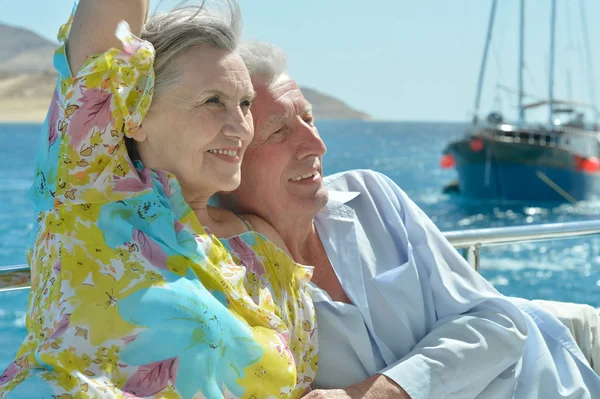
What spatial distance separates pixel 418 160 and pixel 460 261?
225ft

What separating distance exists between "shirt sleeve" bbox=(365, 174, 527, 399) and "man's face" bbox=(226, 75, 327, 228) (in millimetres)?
306

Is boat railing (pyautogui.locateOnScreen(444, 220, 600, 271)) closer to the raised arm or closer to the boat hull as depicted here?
the raised arm

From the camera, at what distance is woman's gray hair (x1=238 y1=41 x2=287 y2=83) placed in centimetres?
190

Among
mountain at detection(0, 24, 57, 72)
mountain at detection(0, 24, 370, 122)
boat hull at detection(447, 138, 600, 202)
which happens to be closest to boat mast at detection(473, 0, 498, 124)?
boat hull at detection(447, 138, 600, 202)

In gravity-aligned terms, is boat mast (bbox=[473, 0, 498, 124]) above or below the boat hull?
above

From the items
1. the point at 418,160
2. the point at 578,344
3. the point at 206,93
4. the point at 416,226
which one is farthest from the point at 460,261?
the point at 418,160

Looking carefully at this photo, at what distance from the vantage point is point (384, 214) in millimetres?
2145

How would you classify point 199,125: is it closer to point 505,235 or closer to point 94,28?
point 94,28

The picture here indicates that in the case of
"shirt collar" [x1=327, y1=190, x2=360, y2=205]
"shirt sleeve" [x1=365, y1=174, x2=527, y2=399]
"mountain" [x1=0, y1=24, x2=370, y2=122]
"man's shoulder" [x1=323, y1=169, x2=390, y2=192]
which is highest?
"man's shoulder" [x1=323, y1=169, x2=390, y2=192]

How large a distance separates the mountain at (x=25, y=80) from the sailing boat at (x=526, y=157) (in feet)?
177

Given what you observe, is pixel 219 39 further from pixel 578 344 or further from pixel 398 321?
pixel 578 344

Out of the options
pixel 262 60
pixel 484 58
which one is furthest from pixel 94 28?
pixel 484 58

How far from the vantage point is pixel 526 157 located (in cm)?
2683

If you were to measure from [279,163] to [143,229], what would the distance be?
0.52 m
